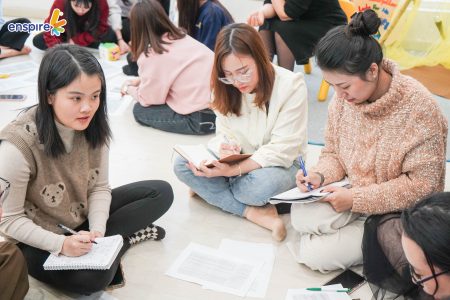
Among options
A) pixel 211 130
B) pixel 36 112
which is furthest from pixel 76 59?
pixel 211 130

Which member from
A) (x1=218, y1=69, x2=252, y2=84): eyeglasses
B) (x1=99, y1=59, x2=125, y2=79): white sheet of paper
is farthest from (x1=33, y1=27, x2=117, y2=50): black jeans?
(x1=218, y1=69, x2=252, y2=84): eyeglasses

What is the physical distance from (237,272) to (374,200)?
0.58 meters

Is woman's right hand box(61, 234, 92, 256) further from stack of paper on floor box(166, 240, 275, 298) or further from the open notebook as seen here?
the open notebook

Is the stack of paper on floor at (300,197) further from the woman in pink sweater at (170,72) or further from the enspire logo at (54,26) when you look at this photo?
the enspire logo at (54,26)

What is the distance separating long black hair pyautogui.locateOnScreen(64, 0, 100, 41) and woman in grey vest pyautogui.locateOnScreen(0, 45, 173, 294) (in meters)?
2.75

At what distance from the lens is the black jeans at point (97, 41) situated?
425cm

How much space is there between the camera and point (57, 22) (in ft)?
13.6

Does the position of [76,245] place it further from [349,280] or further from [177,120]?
[177,120]

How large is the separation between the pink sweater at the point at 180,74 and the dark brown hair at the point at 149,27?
37 millimetres

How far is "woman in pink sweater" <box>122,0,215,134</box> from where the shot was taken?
2.67m

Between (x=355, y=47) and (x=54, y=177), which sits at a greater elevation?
(x=355, y=47)

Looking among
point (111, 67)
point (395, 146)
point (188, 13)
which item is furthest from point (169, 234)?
point (111, 67)

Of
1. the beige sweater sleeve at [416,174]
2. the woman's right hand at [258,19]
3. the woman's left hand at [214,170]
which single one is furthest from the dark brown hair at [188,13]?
the beige sweater sleeve at [416,174]

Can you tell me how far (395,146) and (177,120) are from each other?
5.00 feet
